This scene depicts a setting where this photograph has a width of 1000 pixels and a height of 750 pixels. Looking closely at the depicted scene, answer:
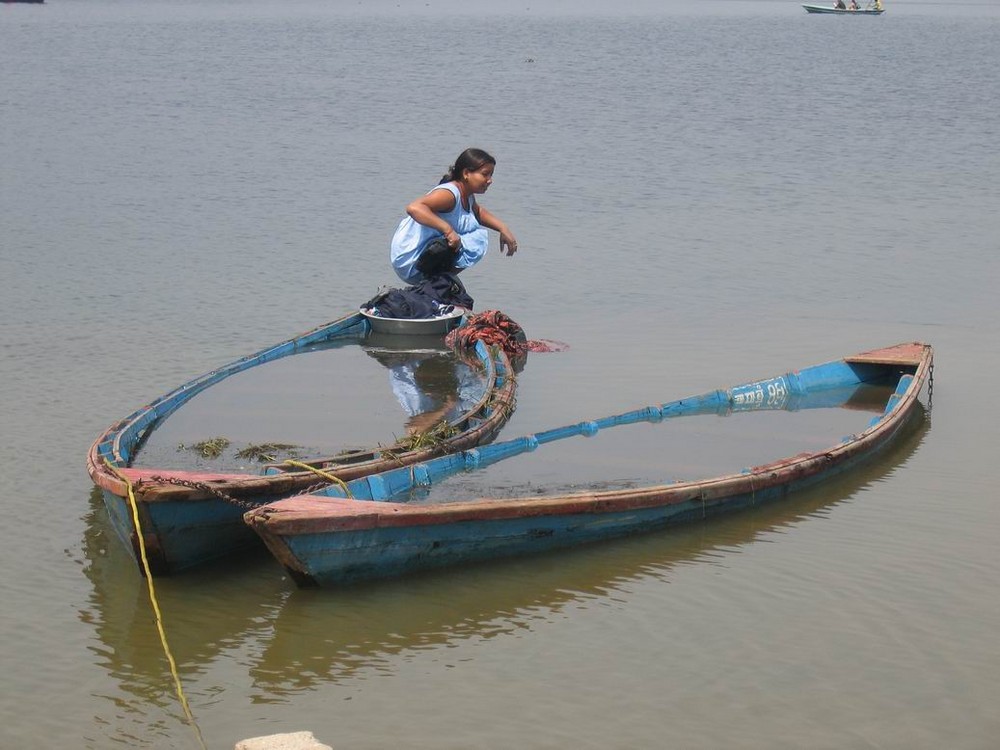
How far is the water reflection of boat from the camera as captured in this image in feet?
18.3

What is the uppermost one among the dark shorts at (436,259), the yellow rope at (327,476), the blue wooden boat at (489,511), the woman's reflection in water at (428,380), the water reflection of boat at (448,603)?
the dark shorts at (436,259)

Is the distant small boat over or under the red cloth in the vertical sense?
over

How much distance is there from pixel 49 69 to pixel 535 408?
24.2 m

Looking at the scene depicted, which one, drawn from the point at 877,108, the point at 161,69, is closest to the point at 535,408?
the point at 877,108

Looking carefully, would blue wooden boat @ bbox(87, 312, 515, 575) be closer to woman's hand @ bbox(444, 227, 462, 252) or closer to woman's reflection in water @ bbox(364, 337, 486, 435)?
woman's reflection in water @ bbox(364, 337, 486, 435)

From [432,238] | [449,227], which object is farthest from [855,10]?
[449,227]

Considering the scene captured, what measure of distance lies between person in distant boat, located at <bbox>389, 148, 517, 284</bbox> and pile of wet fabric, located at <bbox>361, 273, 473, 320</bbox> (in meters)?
0.07

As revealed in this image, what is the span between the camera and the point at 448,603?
607cm

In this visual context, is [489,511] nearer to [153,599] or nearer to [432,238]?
[153,599]

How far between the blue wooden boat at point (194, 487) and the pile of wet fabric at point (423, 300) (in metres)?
2.54

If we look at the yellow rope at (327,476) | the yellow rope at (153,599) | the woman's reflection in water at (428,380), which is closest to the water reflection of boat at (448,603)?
the yellow rope at (153,599)

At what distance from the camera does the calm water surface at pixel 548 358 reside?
5309 millimetres

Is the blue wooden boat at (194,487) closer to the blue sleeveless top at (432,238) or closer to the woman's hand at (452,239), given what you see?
the woman's hand at (452,239)

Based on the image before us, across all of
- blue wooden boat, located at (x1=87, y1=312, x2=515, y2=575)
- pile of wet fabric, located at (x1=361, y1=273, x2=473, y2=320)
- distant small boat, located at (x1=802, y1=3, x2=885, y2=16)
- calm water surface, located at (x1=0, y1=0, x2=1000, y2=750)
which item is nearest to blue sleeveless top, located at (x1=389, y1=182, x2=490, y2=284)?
pile of wet fabric, located at (x1=361, y1=273, x2=473, y2=320)
